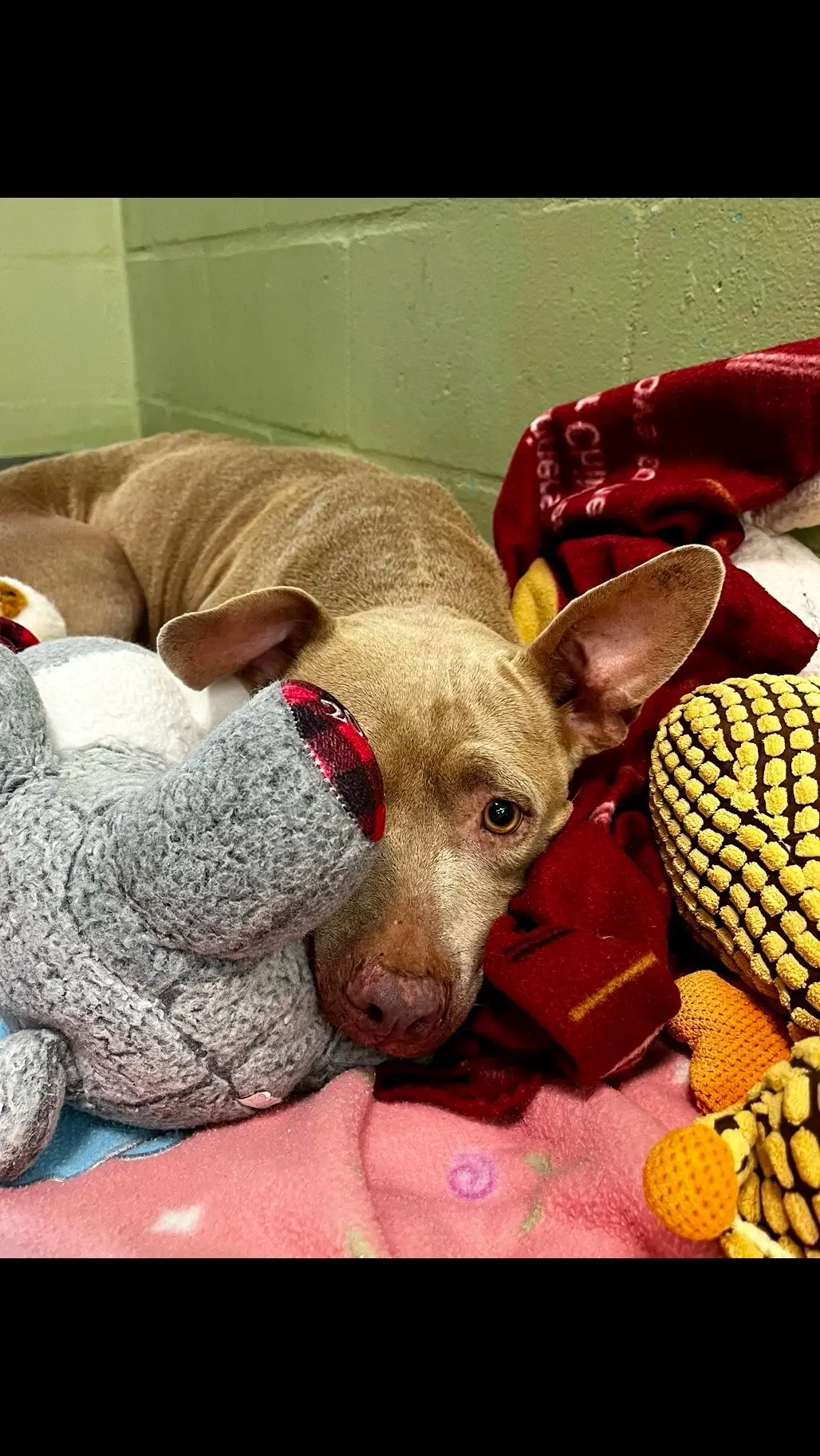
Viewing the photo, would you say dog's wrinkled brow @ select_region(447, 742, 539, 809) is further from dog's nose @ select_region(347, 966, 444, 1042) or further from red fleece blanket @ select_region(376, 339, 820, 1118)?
dog's nose @ select_region(347, 966, 444, 1042)

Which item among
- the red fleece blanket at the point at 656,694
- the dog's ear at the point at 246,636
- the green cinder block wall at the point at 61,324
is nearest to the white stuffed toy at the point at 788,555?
the red fleece blanket at the point at 656,694

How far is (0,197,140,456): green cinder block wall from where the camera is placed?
5.29 meters

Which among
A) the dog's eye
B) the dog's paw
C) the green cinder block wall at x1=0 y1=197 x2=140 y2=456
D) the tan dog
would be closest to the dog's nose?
the tan dog

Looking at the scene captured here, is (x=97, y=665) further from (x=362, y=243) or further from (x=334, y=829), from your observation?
(x=362, y=243)

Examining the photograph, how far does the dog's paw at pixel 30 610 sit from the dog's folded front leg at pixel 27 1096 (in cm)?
136

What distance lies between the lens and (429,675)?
1752 mm

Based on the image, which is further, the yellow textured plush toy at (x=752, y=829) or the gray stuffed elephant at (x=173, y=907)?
the yellow textured plush toy at (x=752, y=829)

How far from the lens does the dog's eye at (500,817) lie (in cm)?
172

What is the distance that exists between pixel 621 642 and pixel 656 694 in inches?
7.5

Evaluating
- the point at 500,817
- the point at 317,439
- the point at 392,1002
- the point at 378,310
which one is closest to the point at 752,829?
the point at 500,817

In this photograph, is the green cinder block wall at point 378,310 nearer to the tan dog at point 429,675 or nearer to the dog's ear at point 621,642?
the tan dog at point 429,675

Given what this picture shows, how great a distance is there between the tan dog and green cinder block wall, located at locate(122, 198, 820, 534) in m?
0.52

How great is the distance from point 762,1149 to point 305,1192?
0.55 metres

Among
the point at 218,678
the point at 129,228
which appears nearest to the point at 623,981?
the point at 218,678
